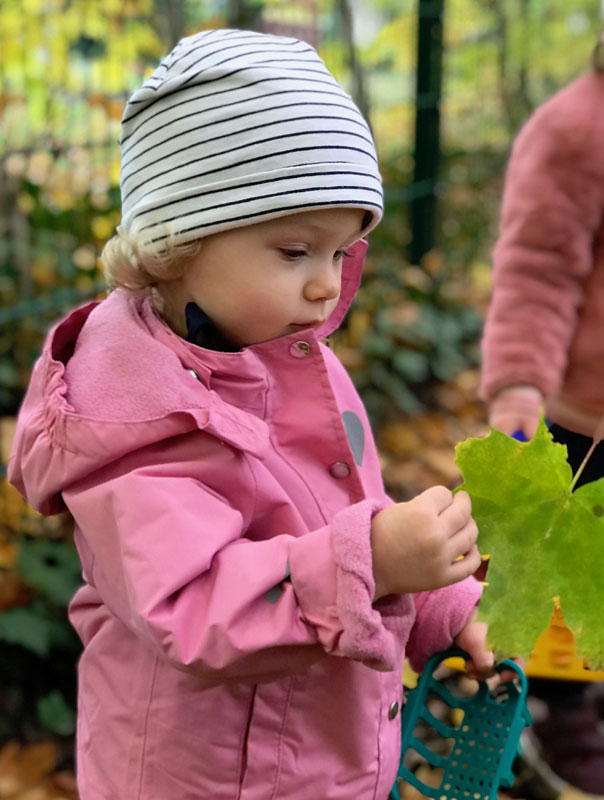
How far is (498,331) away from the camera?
2059mm

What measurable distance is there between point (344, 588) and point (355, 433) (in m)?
0.38

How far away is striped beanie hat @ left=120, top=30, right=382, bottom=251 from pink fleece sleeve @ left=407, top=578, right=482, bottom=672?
22.6 inches

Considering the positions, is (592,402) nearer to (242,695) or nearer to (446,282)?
(242,695)

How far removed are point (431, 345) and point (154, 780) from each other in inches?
135

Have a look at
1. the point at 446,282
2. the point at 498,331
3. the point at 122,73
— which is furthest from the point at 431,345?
the point at 498,331

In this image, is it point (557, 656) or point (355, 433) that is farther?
point (557, 656)

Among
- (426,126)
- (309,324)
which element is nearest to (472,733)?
(309,324)

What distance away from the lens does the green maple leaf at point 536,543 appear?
1048 mm

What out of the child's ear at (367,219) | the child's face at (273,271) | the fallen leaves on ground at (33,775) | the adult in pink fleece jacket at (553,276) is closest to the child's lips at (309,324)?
the child's face at (273,271)

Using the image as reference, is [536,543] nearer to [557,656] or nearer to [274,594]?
[274,594]

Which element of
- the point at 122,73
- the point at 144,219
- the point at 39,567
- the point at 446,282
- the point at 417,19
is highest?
the point at 144,219

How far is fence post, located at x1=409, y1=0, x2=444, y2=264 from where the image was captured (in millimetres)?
4781

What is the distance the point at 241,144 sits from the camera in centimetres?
115

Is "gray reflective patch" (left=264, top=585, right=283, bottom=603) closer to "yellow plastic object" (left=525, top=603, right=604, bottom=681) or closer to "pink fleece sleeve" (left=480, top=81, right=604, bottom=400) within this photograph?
"yellow plastic object" (left=525, top=603, right=604, bottom=681)
